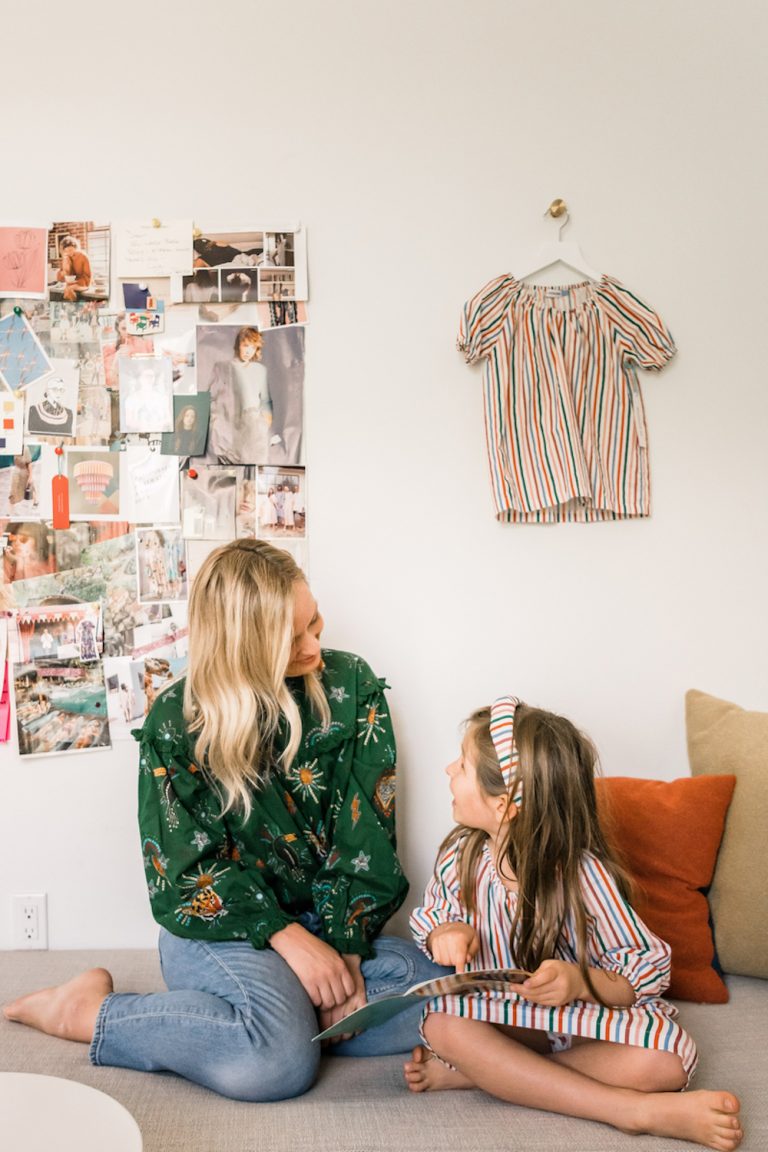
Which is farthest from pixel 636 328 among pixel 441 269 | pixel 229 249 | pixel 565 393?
pixel 229 249

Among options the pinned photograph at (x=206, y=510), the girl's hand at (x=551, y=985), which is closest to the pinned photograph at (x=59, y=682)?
the pinned photograph at (x=206, y=510)

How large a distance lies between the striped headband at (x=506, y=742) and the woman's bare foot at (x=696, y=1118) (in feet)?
1.38

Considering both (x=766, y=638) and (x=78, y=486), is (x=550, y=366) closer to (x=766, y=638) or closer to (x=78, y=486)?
(x=766, y=638)

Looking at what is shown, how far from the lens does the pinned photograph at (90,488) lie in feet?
5.97

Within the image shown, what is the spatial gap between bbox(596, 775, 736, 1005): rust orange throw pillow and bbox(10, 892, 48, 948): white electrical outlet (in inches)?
43.2

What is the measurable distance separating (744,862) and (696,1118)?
0.55 m

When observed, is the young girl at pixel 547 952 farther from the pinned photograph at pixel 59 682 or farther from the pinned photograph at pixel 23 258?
the pinned photograph at pixel 23 258

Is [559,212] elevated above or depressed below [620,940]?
above

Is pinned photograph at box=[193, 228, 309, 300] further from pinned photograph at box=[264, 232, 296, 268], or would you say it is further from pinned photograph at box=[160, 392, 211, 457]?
pinned photograph at box=[160, 392, 211, 457]

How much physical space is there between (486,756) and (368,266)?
1.02 metres

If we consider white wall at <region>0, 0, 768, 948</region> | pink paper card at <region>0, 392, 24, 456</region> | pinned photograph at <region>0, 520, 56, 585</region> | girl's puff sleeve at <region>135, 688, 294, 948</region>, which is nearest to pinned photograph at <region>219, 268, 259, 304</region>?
white wall at <region>0, 0, 768, 948</region>

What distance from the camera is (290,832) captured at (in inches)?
60.9

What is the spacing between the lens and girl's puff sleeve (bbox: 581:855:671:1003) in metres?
1.33

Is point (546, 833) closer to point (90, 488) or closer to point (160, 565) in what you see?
point (160, 565)
